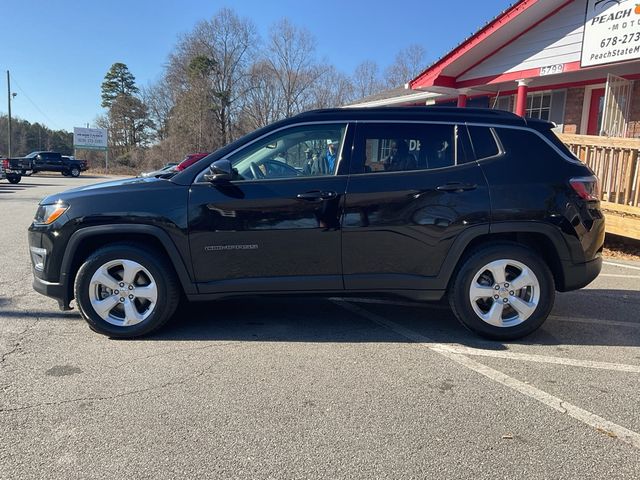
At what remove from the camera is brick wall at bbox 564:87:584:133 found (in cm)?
1191

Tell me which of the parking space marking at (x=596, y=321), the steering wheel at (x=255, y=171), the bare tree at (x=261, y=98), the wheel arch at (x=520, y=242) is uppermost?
the bare tree at (x=261, y=98)

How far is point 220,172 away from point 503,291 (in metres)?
2.54

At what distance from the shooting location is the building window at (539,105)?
1275cm

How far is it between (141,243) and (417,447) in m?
2.76

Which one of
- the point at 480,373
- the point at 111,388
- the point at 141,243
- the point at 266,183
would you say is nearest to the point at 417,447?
the point at 480,373

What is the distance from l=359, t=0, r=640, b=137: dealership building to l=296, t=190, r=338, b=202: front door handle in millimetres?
8672

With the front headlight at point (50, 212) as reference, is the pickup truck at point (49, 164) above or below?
above

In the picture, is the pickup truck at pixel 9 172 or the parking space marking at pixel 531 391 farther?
the pickup truck at pixel 9 172

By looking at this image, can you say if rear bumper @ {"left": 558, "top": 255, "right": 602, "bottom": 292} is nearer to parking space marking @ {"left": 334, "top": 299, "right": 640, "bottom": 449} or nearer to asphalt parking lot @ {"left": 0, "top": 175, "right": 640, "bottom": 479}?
asphalt parking lot @ {"left": 0, "top": 175, "right": 640, "bottom": 479}

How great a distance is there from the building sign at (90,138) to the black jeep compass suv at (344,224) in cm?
5317

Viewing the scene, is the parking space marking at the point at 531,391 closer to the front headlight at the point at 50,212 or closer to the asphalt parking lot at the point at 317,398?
the asphalt parking lot at the point at 317,398

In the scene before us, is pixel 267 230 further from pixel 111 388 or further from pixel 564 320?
pixel 564 320

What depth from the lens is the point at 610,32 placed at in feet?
31.8

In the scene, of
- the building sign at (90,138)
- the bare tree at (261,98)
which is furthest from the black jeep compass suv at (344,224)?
the building sign at (90,138)
